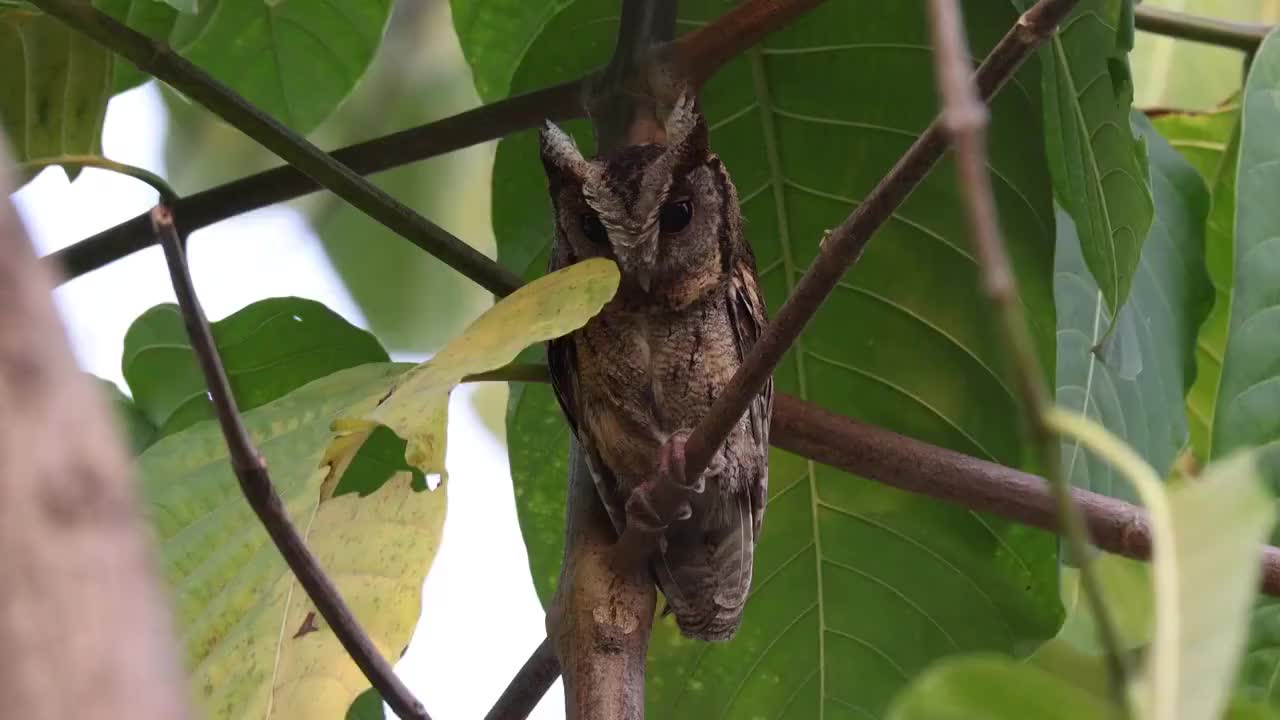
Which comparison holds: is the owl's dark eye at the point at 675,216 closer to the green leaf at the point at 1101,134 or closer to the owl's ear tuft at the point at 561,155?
the owl's ear tuft at the point at 561,155

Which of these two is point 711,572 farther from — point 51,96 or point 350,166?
point 51,96

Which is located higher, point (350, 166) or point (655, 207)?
point (350, 166)

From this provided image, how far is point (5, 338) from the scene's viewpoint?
12.4 inches

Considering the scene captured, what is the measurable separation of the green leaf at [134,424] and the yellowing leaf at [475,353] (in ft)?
2.12

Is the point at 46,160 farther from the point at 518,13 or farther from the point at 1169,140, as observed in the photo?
the point at 1169,140

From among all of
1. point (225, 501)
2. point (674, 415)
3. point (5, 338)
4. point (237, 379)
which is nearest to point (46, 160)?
point (237, 379)

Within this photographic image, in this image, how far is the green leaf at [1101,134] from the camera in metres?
1.22

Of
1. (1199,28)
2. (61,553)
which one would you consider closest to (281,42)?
(1199,28)

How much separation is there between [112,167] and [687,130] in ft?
1.99

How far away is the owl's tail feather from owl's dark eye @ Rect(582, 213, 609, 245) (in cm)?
29

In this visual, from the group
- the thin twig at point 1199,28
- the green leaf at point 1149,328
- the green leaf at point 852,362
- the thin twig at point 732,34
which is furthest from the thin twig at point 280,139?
the thin twig at point 1199,28

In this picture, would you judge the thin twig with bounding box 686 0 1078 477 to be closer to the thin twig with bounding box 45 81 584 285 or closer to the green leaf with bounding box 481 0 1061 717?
the thin twig with bounding box 45 81 584 285

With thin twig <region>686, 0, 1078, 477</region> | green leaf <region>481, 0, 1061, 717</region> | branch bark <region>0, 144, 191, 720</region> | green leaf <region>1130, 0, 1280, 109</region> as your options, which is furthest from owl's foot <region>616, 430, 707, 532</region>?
green leaf <region>1130, 0, 1280, 109</region>

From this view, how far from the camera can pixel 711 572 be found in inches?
50.9
